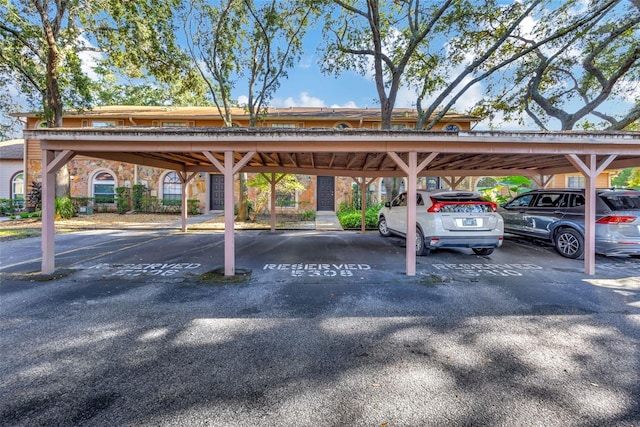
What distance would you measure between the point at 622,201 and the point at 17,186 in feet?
98.9

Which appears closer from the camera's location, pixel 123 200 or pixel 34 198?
pixel 34 198

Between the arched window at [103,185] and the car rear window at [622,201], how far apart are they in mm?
22178

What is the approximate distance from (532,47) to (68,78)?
792 inches

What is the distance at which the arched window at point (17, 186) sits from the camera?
18906 mm

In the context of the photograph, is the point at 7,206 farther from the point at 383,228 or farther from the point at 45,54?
the point at 383,228

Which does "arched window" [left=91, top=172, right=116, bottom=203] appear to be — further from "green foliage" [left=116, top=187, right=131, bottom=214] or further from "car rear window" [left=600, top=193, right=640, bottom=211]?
"car rear window" [left=600, top=193, right=640, bottom=211]

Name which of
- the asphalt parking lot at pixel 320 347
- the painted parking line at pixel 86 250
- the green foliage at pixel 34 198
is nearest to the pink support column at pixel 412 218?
the asphalt parking lot at pixel 320 347

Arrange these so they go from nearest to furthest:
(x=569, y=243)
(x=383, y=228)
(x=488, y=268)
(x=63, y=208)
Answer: (x=488, y=268) < (x=569, y=243) < (x=383, y=228) < (x=63, y=208)

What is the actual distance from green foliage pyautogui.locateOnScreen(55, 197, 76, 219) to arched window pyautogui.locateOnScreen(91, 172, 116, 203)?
3669 mm

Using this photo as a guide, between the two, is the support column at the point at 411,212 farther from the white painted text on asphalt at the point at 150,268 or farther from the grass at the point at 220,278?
the white painted text on asphalt at the point at 150,268

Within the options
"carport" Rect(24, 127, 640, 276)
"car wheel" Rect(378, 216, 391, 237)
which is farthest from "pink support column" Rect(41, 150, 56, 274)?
"car wheel" Rect(378, 216, 391, 237)

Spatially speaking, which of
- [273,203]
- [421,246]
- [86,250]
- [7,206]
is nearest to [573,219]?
[421,246]

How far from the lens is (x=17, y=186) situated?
19.3m

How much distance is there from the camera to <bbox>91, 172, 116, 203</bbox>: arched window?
57.8ft
